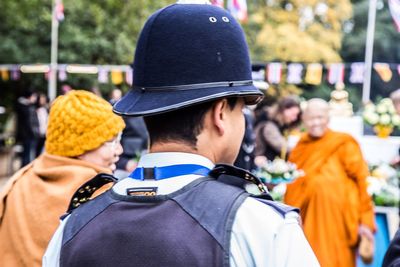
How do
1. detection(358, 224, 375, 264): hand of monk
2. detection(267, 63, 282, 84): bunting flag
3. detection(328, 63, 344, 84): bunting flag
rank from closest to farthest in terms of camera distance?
detection(358, 224, 375, 264): hand of monk → detection(267, 63, 282, 84): bunting flag → detection(328, 63, 344, 84): bunting flag

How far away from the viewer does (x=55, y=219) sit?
7.77 ft

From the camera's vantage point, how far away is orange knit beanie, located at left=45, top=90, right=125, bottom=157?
99.3 inches

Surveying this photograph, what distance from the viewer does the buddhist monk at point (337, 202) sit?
15.9ft

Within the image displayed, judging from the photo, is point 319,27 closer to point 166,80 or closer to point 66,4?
point 66,4

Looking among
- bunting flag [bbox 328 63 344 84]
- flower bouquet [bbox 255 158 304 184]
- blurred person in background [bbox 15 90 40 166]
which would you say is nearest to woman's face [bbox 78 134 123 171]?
flower bouquet [bbox 255 158 304 184]

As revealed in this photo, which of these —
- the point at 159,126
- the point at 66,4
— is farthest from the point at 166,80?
the point at 66,4

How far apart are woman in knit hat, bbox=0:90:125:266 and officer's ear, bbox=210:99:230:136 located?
1260 millimetres

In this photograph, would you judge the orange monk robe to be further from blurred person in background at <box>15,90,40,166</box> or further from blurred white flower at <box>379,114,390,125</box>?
blurred person in background at <box>15,90,40,166</box>

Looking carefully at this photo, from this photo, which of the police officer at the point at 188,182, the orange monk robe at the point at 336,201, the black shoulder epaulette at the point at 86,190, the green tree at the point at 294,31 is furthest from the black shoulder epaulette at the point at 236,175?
the green tree at the point at 294,31

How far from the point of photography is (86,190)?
150cm

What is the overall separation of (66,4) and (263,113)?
12.4 metres

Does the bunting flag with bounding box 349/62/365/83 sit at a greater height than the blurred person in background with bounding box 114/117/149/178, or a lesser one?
lesser

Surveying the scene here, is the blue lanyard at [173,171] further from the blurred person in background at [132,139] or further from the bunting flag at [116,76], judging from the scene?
the bunting flag at [116,76]

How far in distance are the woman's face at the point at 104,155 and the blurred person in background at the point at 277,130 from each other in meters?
3.52
